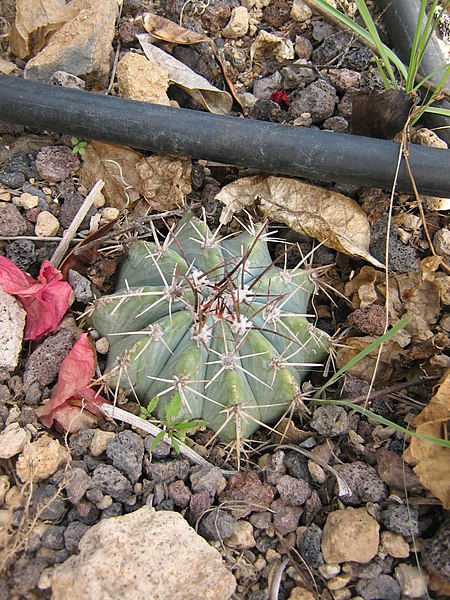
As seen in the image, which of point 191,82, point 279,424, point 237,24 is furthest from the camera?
point 237,24

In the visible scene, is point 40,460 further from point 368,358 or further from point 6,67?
point 6,67

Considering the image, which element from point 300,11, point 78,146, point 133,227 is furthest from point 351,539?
point 300,11

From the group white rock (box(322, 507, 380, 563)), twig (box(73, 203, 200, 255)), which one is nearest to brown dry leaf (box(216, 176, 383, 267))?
twig (box(73, 203, 200, 255))

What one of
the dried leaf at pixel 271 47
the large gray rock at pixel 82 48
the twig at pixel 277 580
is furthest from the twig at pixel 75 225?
the twig at pixel 277 580

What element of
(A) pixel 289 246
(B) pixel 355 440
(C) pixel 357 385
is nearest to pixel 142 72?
(A) pixel 289 246

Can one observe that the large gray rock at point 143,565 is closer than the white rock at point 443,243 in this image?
Yes

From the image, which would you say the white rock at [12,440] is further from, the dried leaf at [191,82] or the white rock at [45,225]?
the dried leaf at [191,82]

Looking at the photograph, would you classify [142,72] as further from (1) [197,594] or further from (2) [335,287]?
(1) [197,594]
